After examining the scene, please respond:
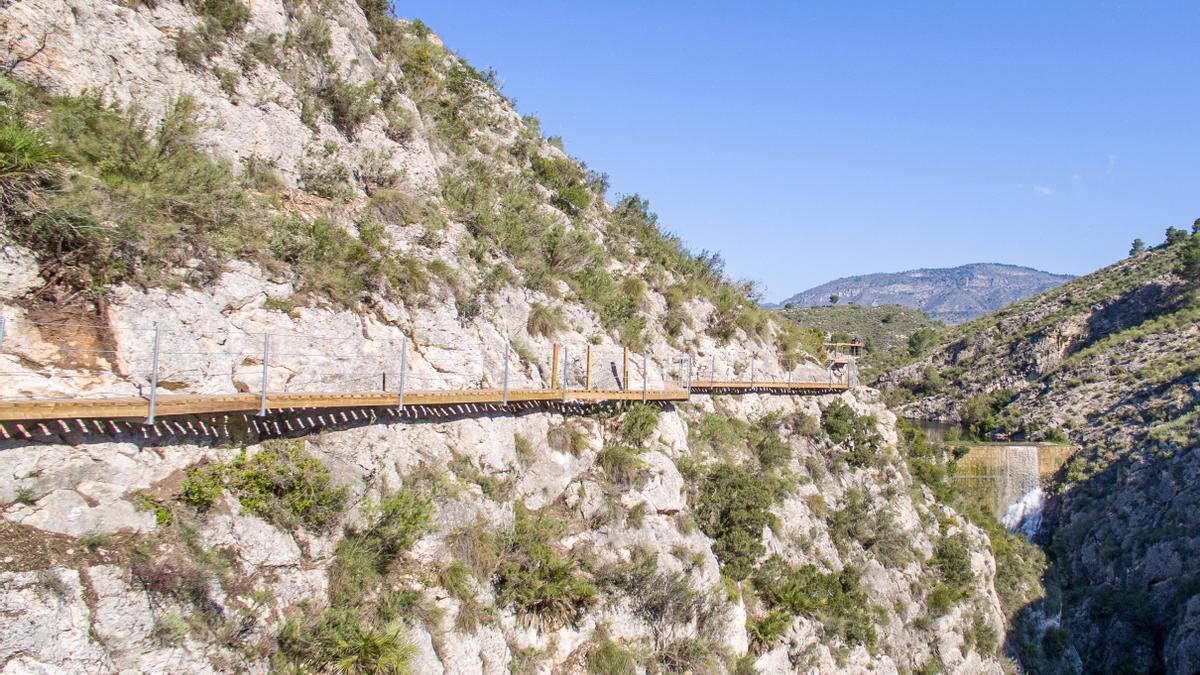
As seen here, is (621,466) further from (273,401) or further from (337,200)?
(337,200)

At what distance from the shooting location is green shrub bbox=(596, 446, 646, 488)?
13.2 m

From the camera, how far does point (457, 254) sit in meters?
13.7

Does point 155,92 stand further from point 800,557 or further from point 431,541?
point 800,557

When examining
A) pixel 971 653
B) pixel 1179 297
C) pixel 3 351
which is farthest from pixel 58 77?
pixel 1179 297

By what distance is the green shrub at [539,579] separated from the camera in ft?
33.7

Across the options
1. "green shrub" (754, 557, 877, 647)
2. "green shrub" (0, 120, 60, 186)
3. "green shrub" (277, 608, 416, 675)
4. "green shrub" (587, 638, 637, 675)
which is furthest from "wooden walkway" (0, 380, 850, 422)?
"green shrub" (754, 557, 877, 647)

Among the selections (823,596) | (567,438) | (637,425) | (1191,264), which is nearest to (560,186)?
(637,425)

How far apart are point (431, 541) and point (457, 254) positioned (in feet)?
20.6

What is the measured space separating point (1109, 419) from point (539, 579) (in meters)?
46.5

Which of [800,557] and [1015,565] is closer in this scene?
[800,557]

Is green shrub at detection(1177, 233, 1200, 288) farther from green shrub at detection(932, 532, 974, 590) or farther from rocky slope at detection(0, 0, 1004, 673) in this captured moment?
rocky slope at detection(0, 0, 1004, 673)

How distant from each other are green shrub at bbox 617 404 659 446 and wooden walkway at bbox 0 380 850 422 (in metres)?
0.32

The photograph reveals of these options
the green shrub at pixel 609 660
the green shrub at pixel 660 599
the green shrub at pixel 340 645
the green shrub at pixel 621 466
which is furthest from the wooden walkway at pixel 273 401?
the green shrub at pixel 609 660

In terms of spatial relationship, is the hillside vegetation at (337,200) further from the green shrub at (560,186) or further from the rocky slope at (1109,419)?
the rocky slope at (1109,419)
